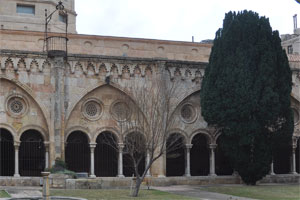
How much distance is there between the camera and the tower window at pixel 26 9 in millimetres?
32625

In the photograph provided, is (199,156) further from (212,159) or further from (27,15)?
(27,15)

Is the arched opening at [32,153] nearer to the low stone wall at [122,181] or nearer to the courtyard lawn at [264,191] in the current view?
the low stone wall at [122,181]

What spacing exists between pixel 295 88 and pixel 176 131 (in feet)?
25.2

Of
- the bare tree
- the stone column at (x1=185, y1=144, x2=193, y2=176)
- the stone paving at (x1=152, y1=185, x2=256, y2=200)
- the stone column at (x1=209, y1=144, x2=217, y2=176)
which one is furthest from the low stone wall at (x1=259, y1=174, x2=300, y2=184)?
the bare tree

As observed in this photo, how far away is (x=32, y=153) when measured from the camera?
2811 cm

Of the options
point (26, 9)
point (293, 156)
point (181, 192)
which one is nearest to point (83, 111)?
point (181, 192)

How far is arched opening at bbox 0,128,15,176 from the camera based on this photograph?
27.5 meters

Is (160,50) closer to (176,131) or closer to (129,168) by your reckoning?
(176,131)

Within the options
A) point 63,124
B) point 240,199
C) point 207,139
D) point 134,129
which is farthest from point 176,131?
point 240,199

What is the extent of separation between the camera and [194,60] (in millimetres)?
31391

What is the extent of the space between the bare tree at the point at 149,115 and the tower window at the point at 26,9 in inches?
322

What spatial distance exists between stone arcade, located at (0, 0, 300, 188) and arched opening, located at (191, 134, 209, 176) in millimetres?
56

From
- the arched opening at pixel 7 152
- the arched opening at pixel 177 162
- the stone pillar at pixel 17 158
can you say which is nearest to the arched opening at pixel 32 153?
the arched opening at pixel 7 152

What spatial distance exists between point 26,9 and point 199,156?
1318 centimetres
